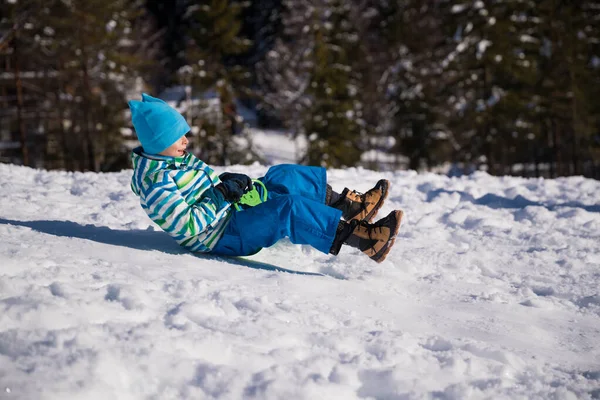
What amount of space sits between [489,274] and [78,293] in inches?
121

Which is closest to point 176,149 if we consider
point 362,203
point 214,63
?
point 362,203

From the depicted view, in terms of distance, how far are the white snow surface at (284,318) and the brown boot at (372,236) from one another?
241mm

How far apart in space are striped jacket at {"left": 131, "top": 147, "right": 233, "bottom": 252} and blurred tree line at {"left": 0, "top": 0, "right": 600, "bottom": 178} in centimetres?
1473

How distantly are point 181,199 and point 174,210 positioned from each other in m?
0.09

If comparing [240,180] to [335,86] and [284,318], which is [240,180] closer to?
[284,318]

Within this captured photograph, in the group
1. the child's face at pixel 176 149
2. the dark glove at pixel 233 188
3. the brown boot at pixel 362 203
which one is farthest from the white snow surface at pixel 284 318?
the child's face at pixel 176 149

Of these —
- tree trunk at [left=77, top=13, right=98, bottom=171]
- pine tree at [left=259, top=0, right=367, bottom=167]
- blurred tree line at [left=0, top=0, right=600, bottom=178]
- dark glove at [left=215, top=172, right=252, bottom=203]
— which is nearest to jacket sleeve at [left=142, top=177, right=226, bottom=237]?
dark glove at [left=215, top=172, right=252, bottom=203]

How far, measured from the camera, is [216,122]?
23.0 metres

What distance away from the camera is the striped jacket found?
381cm

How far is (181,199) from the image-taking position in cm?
383

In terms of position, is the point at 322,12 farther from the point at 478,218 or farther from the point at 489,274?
the point at 489,274

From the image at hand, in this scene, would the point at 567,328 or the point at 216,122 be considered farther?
the point at 216,122

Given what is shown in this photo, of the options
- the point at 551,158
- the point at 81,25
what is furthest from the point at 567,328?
the point at 81,25

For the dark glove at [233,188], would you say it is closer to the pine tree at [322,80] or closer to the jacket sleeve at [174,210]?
the jacket sleeve at [174,210]
